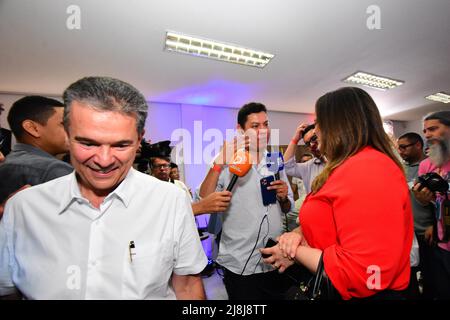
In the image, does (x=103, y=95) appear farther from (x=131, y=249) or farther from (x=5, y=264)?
(x=5, y=264)

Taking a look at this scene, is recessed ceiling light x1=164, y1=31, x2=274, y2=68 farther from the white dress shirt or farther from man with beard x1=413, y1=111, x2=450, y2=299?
the white dress shirt

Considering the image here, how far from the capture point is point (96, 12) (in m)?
2.08

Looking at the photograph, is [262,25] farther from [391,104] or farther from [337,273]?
[391,104]

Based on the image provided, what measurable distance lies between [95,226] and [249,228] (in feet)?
3.41

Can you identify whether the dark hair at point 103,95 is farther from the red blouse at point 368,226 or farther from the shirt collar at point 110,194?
the red blouse at point 368,226

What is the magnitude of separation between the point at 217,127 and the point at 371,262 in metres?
4.93

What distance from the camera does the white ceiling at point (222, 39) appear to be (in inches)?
84.0

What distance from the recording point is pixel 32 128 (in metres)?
1.46

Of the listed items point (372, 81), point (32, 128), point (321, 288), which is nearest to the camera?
point (321, 288)

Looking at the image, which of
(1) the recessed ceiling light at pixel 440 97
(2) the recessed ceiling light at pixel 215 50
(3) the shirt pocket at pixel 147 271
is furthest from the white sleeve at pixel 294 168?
(1) the recessed ceiling light at pixel 440 97

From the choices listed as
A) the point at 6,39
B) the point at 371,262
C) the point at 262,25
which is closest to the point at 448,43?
the point at 262,25

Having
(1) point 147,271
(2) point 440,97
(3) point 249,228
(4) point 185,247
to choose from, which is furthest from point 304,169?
(2) point 440,97

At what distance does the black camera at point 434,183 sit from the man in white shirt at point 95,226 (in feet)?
6.22

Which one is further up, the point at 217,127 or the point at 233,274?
the point at 217,127
